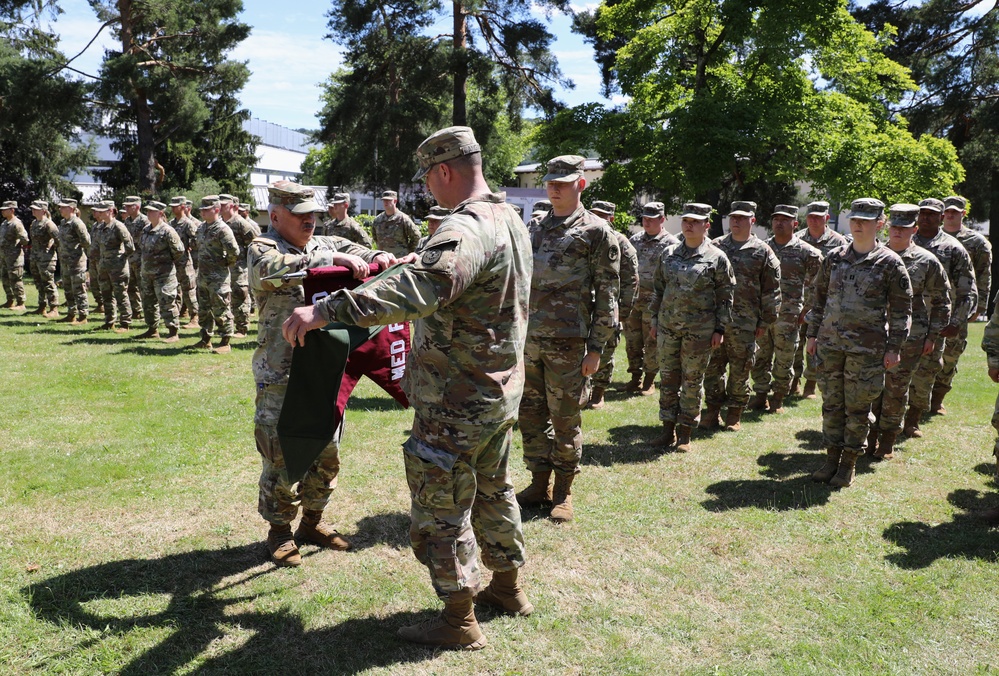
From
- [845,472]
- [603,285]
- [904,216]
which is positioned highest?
[904,216]

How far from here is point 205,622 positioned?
3.98 m

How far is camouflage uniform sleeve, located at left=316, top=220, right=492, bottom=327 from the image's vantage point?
9.99ft

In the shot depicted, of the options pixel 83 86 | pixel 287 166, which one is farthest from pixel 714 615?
pixel 287 166

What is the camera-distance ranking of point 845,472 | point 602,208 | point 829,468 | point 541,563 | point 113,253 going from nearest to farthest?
1. point 541,563
2. point 845,472
3. point 829,468
4. point 602,208
5. point 113,253

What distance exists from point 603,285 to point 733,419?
377 cm

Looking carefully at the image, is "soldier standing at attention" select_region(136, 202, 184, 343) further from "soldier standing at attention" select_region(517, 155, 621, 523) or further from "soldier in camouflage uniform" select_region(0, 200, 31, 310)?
"soldier standing at attention" select_region(517, 155, 621, 523)

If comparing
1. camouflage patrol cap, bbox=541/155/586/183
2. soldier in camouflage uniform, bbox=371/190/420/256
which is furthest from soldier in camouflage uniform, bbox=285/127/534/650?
soldier in camouflage uniform, bbox=371/190/420/256

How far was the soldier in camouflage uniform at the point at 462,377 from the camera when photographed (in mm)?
3469

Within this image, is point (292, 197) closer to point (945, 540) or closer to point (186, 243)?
point (945, 540)

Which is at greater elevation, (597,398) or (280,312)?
(280,312)

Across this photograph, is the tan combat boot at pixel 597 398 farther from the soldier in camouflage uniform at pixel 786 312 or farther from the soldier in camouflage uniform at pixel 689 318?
the soldier in camouflage uniform at pixel 786 312

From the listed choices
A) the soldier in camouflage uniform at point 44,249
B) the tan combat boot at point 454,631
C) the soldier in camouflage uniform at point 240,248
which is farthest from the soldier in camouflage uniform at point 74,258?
the tan combat boot at point 454,631

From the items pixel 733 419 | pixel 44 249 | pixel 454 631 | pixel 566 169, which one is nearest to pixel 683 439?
pixel 733 419

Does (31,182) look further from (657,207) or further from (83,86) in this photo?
(657,207)
